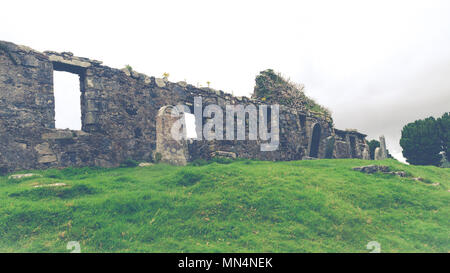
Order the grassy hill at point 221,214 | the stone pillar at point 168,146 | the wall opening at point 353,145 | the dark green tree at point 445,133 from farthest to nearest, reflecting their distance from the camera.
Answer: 1. the dark green tree at point 445,133
2. the wall opening at point 353,145
3. the stone pillar at point 168,146
4. the grassy hill at point 221,214

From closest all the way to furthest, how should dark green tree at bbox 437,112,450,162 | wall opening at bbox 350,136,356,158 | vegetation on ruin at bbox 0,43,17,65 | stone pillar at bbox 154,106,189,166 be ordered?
vegetation on ruin at bbox 0,43,17,65
stone pillar at bbox 154,106,189,166
wall opening at bbox 350,136,356,158
dark green tree at bbox 437,112,450,162

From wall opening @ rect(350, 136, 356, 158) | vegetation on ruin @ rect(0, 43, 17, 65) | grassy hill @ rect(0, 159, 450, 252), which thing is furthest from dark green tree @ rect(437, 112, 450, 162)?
vegetation on ruin @ rect(0, 43, 17, 65)

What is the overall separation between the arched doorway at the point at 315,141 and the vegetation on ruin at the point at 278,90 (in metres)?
2.25

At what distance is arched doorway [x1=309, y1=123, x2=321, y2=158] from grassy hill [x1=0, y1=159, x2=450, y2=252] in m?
13.4

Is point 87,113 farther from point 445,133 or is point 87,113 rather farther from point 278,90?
point 445,133

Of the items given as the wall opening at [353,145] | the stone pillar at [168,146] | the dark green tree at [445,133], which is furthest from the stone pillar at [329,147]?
the dark green tree at [445,133]

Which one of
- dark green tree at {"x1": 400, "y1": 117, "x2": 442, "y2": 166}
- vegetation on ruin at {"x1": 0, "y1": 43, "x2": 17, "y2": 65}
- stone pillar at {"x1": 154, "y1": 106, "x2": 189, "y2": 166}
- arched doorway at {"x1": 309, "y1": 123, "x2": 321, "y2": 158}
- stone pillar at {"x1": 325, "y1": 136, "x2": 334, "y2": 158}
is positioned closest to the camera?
vegetation on ruin at {"x1": 0, "y1": 43, "x2": 17, "y2": 65}

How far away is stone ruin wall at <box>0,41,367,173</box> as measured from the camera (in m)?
13.8

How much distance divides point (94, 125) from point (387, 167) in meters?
14.0

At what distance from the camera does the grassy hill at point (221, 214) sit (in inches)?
302

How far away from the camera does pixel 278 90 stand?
1063 inches

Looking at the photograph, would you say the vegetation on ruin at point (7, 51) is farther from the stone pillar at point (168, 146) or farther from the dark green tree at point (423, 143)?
the dark green tree at point (423, 143)

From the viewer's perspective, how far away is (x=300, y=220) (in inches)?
356

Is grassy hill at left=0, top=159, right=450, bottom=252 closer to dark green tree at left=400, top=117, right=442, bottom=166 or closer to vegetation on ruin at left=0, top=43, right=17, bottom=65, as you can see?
vegetation on ruin at left=0, top=43, right=17, bottom=65
